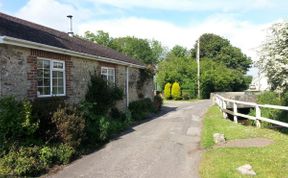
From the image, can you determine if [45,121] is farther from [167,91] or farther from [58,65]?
[167,91]

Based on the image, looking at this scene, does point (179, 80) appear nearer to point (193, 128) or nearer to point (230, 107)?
point (230, 107)

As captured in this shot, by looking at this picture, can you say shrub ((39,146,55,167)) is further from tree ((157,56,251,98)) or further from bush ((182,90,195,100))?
tree ((157,56,251,98))

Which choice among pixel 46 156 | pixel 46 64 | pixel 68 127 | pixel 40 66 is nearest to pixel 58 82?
pixel 46 64

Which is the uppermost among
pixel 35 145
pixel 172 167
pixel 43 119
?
pixel 43 119

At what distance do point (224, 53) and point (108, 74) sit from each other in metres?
54.1

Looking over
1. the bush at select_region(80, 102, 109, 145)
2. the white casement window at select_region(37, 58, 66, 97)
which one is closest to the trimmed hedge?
the bush at select_region(80, 102, 109, 145)

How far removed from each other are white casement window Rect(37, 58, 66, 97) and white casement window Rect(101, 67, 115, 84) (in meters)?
3.87

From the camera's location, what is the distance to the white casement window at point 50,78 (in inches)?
453

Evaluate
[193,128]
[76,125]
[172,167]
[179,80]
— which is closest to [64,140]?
[76,125]

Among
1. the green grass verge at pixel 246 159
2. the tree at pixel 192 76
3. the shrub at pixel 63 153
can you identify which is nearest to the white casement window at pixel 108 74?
the green grass verge at pixel 246 159

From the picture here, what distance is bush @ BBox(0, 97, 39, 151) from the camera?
28.1ft

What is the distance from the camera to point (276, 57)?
1384cm

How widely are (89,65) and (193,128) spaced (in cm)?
559

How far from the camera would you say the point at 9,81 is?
984 centimetres
